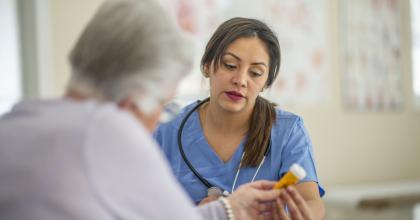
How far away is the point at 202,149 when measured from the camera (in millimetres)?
1480

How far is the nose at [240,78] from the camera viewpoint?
144 centimetres

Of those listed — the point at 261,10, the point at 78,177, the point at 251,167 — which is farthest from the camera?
the point at 261,10

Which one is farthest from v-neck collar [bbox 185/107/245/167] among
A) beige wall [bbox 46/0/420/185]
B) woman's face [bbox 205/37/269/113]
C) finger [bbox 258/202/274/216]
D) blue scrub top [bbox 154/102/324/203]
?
beige wall [bbox 46/0/420/185]

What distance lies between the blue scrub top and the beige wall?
2125 millimetres

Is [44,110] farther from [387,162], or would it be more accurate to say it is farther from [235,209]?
[387,162]

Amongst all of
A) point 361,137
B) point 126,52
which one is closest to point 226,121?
point 126,52

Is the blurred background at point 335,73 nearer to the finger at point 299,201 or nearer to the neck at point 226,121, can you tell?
the neck at point 226,121

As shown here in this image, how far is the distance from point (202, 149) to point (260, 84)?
24cm

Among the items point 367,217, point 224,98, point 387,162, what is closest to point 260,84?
point 224,98

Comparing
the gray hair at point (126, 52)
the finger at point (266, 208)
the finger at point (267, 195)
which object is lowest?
the finger at point (266, 208)

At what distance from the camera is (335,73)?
414 centimetres

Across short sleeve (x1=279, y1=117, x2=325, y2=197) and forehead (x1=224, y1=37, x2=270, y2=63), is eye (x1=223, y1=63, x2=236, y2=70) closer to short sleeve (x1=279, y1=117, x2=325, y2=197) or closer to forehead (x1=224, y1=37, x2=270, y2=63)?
forehead (x1=224, y1=37, x2=270, y2=63)

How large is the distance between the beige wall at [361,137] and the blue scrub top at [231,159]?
212 centimetres

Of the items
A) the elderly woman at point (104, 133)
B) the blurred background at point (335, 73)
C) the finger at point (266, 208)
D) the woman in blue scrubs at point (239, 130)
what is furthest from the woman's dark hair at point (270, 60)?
the blurred background at point (335, 73)
